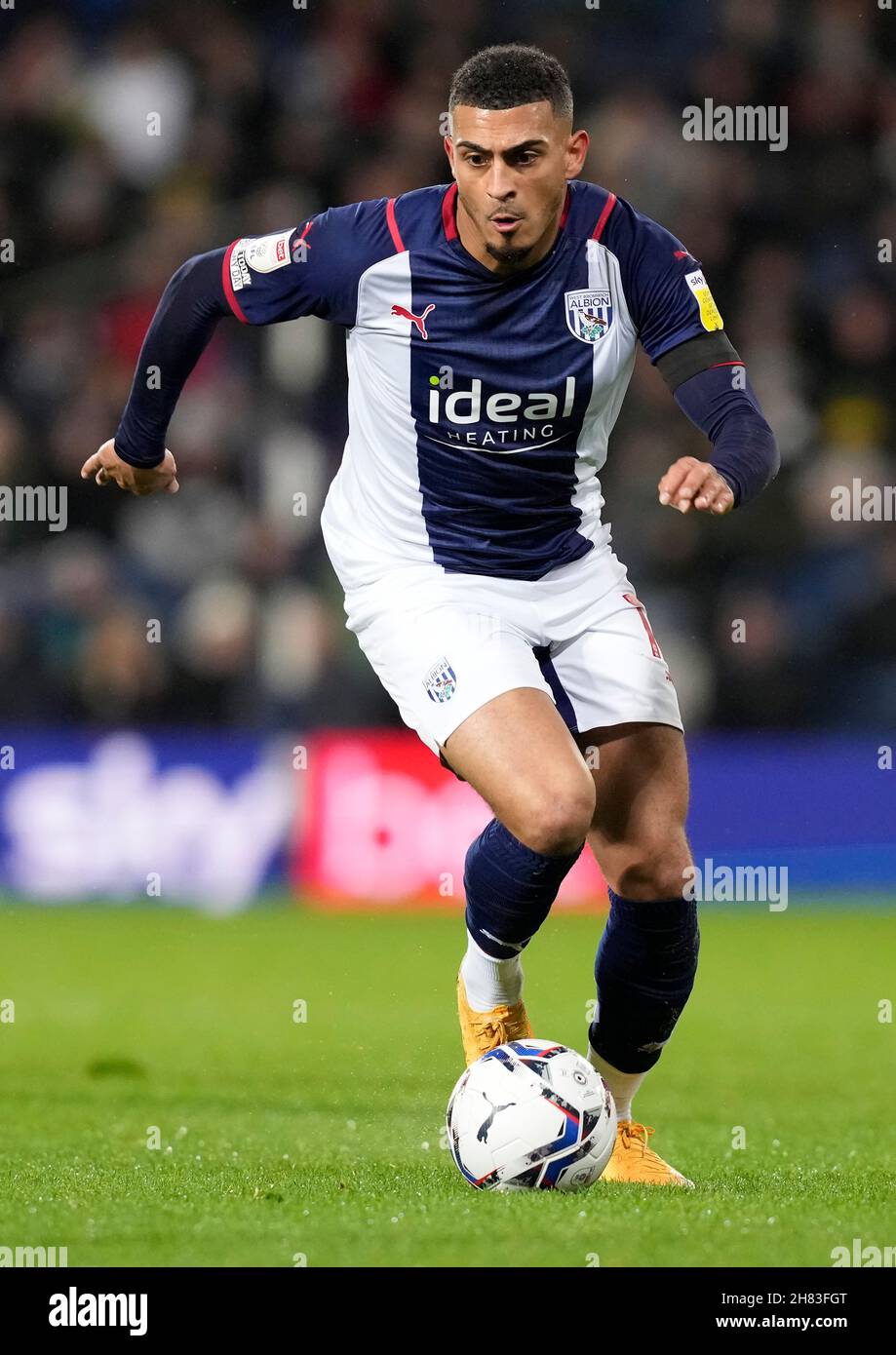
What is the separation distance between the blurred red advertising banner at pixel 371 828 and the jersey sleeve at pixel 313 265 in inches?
241

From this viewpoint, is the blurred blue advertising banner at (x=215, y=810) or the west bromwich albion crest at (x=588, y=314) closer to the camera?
the west bromwich albion crest at (x=588, y=314)

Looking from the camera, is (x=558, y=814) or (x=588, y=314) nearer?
(x=558, y=814)

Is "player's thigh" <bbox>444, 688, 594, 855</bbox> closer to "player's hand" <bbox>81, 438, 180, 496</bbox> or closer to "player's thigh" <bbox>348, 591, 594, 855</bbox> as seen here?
"player's thigh" <bbox>348, 591, 594, 855</bbox>

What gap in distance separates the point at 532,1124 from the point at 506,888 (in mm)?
621

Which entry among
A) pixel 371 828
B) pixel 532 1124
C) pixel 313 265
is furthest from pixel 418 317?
pixel 371 828

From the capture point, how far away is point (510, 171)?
4.60 metres

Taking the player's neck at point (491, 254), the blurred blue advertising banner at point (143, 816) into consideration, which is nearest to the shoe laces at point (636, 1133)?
the player's neck at point (491, 254)

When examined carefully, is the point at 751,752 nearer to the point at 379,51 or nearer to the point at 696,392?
the point at 379,51

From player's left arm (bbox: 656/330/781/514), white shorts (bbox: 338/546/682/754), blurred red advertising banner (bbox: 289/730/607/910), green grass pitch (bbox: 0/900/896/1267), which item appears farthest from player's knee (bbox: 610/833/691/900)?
blurred red advertising banner (bbox: 289/730/607/910)

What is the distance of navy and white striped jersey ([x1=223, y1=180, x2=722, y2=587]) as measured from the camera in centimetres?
480

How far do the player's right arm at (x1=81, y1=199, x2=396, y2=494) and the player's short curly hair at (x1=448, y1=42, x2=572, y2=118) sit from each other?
16.6 inches

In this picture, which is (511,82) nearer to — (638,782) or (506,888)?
(638,782)

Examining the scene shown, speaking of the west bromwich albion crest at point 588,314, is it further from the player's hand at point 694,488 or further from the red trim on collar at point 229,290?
the red trim on collar at point 229,290

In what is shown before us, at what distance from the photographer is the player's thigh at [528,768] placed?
4.37m
